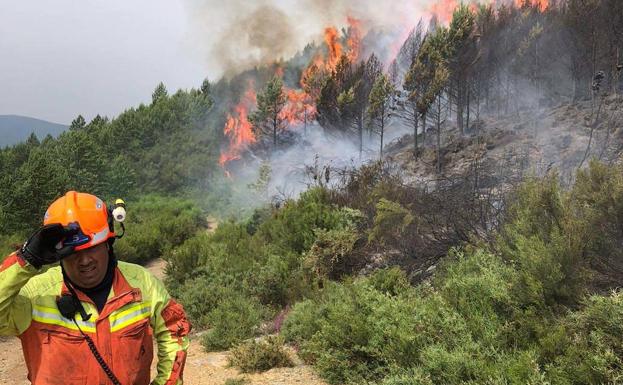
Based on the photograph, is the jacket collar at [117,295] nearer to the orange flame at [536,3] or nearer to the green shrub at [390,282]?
the green shrub at [390,282]

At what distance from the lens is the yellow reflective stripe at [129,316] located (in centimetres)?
202

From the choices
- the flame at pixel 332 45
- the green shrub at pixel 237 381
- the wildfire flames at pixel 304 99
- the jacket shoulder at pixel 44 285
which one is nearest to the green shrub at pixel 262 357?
the green shrub at pixel 237 381

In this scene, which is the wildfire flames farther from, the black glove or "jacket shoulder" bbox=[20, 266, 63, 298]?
the black glove

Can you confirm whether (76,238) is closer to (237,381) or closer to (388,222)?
(237,381)

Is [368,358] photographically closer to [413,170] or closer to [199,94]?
[413,170]

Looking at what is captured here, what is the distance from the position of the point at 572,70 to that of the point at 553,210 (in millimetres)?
24562

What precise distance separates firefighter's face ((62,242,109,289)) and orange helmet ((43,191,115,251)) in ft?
0.18

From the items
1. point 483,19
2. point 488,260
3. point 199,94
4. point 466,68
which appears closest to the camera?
point 488,260

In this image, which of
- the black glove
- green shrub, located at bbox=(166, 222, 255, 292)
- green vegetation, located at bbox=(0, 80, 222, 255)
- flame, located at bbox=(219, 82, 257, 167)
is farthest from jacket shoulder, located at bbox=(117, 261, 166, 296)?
flame, located at bbox=(219, 82, 257, 167)

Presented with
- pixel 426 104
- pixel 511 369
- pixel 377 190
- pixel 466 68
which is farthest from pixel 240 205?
pixel 511 369

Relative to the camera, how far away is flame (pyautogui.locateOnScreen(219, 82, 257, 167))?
118 ft

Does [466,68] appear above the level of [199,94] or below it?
below

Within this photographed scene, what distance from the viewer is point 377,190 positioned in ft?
33.3

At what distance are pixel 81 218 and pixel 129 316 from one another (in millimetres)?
500
